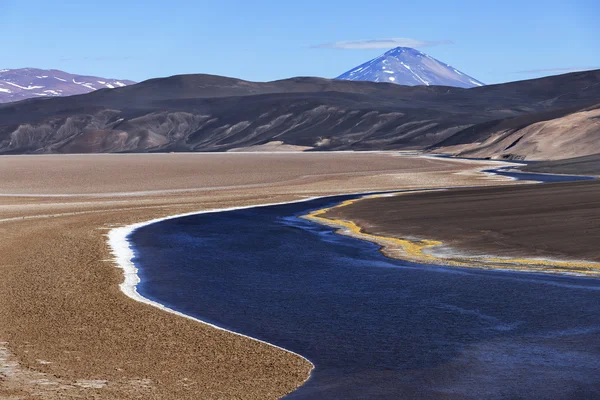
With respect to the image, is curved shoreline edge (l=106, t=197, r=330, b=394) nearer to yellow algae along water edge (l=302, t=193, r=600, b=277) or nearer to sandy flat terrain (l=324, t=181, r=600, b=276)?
yellow algae along water edge (l=302, t=193, r=600, b=277)

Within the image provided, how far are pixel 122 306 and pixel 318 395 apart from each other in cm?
575

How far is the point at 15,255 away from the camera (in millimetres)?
20875

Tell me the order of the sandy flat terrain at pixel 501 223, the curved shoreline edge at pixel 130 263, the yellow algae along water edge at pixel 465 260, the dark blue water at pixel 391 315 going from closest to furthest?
the dark blue water at pixel 391 315 < the curved shoreline edge at pixel 130 263 < the yellow algae along water edge at pixel 465 260 < the sandy flat terrain at pixel 501 223

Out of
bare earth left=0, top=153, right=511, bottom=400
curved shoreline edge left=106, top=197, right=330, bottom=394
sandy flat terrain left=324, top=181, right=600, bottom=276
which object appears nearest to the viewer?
bare earth left=0, top=153, right=511, bottom=400

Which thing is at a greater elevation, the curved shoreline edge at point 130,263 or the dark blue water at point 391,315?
the dark blue water at point 391,315

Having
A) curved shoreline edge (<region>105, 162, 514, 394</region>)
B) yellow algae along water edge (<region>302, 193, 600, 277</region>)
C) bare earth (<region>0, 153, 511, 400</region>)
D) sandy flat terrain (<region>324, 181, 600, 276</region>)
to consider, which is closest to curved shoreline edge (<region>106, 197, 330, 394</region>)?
curved shoreline edge (<region>105, 162, 514, 394</region>)

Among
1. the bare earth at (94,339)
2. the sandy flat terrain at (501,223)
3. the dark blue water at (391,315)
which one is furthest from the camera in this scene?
the sandy flat terrain at (501,223)

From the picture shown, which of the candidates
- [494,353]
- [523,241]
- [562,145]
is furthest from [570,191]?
[562,145]

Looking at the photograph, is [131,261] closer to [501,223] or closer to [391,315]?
[391,315]

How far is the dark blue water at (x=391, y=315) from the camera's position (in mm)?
10523

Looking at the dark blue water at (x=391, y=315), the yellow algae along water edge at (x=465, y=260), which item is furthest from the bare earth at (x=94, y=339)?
the yellow algae along water edge at (x=465, y=260)

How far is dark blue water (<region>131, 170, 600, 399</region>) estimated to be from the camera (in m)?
10.5

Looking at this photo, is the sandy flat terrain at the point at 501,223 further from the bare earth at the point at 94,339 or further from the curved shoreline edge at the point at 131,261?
the bare earth at the point at 94,339

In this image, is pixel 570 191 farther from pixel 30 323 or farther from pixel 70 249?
pixel 30 323
